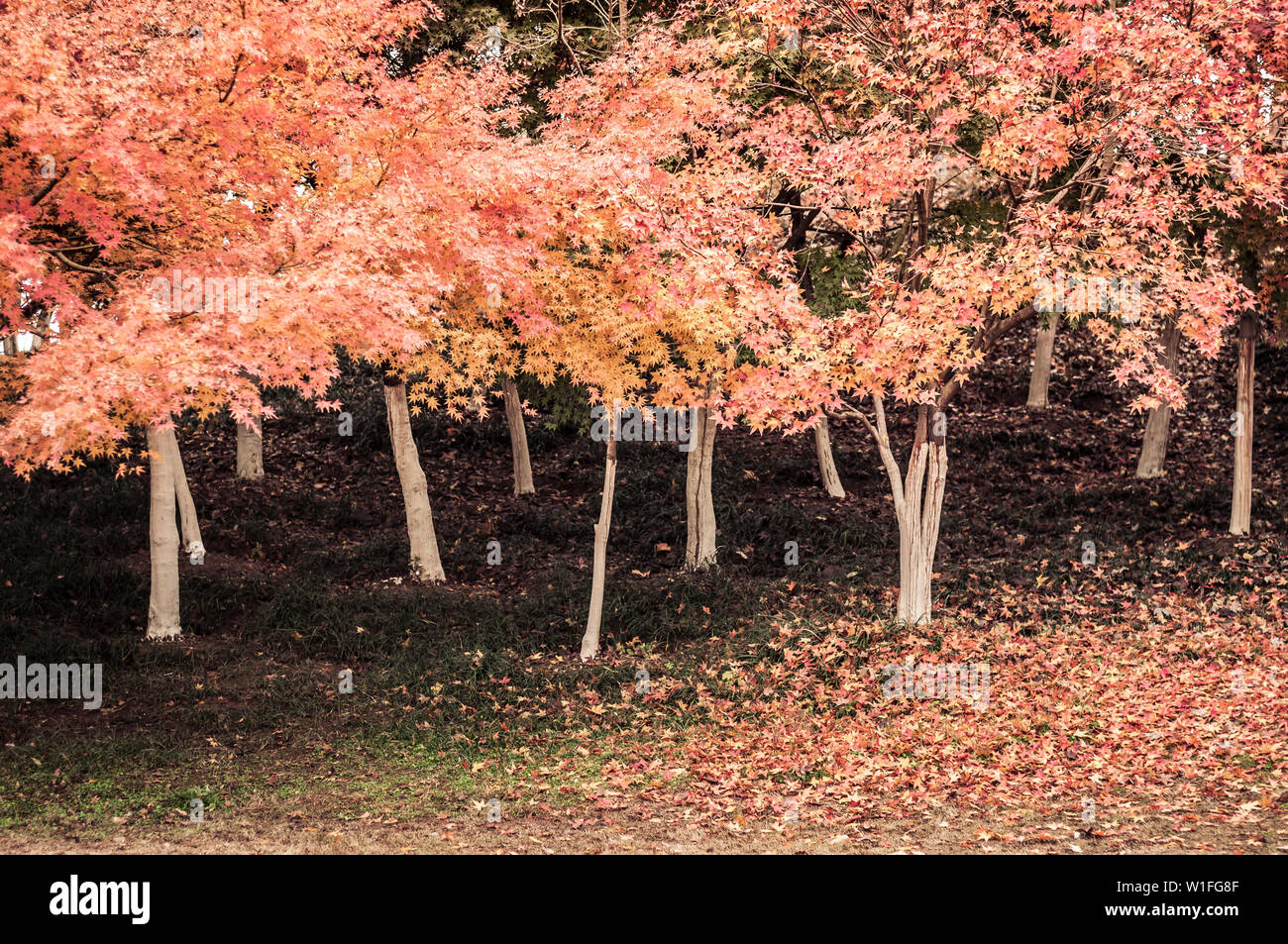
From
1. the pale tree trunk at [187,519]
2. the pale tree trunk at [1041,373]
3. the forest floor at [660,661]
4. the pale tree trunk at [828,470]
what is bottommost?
the forest floor at [660,661]

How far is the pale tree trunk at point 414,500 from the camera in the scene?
52.4 ft

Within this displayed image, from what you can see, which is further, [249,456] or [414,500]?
[249,456]

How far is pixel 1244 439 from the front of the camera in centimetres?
1592

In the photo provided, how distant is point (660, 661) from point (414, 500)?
18.6 ft

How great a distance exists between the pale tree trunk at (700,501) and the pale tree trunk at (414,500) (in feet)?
13.4

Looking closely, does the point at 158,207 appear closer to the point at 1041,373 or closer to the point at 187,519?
the point at 187,519

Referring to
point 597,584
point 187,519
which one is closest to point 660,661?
point 597,584

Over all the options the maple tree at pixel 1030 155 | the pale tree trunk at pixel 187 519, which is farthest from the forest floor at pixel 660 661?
the maple tree at pixel 1030 155

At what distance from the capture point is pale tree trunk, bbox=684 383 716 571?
16219 millimetres

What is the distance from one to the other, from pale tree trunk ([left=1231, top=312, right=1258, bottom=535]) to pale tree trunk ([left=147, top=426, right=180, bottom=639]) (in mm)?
15842

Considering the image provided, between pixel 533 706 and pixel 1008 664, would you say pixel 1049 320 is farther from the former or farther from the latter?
pixel 533 706

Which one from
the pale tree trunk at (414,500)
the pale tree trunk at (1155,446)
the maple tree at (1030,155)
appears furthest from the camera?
the pale tree trunk at (1155,446)

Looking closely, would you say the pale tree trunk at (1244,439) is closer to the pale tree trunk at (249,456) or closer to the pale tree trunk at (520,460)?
the pale tree trunk at (520,460)

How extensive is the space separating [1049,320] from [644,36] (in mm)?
11036
